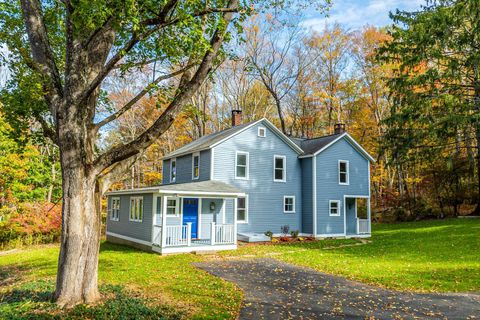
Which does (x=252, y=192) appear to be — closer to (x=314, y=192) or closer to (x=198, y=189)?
(x=314, y=192)

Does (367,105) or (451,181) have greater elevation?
(367,105)

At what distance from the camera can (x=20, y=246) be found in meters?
21.0

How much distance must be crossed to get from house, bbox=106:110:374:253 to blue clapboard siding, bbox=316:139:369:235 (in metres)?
0.06

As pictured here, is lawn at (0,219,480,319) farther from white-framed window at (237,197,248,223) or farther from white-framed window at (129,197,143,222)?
white-framed window at (237,197,248,223)

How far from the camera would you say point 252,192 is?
20.7m

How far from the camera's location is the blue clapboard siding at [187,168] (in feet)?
65.5

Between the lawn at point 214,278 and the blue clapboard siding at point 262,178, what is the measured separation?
8.72 feet

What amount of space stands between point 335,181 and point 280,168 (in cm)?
368

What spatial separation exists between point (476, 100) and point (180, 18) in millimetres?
22279

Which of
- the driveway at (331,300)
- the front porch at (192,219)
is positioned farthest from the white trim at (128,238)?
the driveway at (331,300)

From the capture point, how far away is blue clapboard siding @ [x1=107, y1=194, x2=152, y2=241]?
681 inches

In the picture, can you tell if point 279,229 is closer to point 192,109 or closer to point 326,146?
point 326,146

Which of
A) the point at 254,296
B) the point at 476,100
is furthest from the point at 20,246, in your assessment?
the point at 476,100

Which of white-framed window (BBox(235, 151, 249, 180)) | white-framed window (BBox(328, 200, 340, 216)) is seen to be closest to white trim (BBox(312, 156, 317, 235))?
white-framed window (BBox(328, 200, 340, 216))
